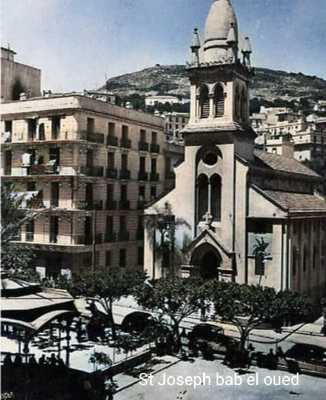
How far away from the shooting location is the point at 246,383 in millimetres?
15195

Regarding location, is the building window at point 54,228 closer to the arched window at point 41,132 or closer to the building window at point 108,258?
the building window at point 108,258

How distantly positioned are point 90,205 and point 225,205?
743 centimetres

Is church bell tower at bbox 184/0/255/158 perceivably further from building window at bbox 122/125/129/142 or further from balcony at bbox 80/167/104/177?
building window at bbox 122/125/129/142

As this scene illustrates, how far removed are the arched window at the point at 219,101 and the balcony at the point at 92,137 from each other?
674 cm

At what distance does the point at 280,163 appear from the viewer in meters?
31.2

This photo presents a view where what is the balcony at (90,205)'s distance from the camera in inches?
1112

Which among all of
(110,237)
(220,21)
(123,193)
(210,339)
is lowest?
(210,339)

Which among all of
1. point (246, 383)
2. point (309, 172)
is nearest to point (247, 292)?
point (246, 383)

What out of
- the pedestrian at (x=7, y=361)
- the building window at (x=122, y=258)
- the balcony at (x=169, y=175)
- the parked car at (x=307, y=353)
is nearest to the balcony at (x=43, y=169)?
the building window at (x=122, y=258)

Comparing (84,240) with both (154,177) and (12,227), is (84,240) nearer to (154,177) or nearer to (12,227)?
(154,177)

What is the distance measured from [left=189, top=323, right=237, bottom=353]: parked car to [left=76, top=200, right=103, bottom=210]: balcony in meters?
10.9

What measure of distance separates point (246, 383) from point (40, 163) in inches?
693

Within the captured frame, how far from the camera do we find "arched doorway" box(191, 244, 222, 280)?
2516 cm

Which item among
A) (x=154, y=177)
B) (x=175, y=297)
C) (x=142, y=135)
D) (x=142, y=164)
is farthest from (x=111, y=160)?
(x=175, y=297)
